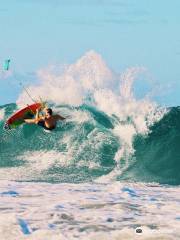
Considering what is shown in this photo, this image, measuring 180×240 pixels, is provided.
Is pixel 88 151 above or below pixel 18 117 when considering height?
below

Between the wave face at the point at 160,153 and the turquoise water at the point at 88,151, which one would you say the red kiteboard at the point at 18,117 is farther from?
the wave face at the point at 160,153

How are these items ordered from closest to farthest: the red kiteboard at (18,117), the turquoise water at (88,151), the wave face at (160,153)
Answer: the red kiteboard at (18,117) < the turquoise water at (88,151) < the wave face at (160,153)

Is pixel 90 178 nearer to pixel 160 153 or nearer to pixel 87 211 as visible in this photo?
pixel 160 153

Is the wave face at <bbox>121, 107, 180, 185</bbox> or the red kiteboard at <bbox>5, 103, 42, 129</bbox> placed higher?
the red kiteboard at <bbox>5, 103, 42, 129</bbox>

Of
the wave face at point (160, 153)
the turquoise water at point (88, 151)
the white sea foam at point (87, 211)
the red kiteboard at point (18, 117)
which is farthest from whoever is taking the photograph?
the wave face at point (160, 153)

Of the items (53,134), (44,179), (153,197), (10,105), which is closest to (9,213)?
(153,197)

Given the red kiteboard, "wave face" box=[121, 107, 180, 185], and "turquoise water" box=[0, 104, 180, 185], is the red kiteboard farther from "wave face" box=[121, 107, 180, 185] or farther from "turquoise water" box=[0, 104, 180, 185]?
"wave face" box=[121, 107, 180, 185]

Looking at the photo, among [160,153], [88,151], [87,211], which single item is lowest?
[87,211]

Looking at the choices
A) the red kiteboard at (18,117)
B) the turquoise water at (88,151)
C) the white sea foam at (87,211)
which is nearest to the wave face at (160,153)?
the turquoise water at (88,151)

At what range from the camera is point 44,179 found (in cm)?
2634

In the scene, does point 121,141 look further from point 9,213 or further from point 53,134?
point 9,213

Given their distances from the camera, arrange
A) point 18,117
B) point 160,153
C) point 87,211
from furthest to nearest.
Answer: point 160,153, point 18,117, point 87,211

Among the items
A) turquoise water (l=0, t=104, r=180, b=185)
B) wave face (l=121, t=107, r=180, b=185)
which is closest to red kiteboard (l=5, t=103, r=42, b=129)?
turquoise water (l=0, t=104, r=180, b=185)

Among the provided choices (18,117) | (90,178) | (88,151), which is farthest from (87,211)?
(88,151)
